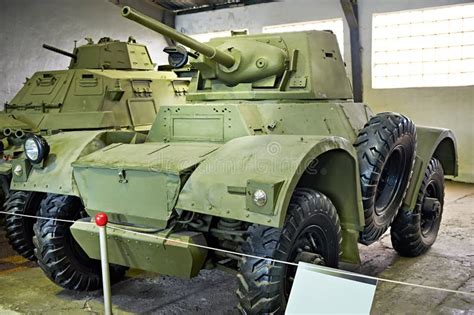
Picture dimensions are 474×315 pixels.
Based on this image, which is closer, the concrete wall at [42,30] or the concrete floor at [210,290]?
the concrete floor at [210,290]

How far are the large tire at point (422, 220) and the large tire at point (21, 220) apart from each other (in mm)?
3569

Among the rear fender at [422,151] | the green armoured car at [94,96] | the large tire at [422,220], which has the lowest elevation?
the large tire at [422,220]

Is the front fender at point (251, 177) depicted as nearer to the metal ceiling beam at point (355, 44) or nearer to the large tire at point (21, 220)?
the large tire at point (21, 220)

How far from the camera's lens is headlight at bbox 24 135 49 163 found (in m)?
4.36

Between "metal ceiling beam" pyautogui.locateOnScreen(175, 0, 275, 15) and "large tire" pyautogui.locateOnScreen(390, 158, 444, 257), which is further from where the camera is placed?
"metal ceiling beam" pyautogui.locateOnScreen(175, 0, 275, 15)

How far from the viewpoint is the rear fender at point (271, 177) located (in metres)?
3.21

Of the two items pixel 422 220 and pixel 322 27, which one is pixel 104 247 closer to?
pixel 422 220

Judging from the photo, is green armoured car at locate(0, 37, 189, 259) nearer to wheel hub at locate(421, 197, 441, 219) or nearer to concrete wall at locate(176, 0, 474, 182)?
wheel hub at locate(421, 197, 441, 219)

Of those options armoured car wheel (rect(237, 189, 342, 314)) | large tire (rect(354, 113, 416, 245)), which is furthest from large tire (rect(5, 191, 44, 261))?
large tire (rect(354, 113, 416, 245))

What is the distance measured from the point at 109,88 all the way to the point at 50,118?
94 centimetres

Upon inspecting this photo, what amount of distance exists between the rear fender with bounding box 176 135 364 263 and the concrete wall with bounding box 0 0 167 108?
8.61 m

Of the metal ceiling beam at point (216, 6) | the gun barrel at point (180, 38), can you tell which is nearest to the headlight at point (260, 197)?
the gun barrel at point (180, 38)

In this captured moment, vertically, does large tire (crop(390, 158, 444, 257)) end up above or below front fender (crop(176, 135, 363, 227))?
below

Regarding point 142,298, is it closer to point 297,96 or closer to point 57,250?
point 57,250
